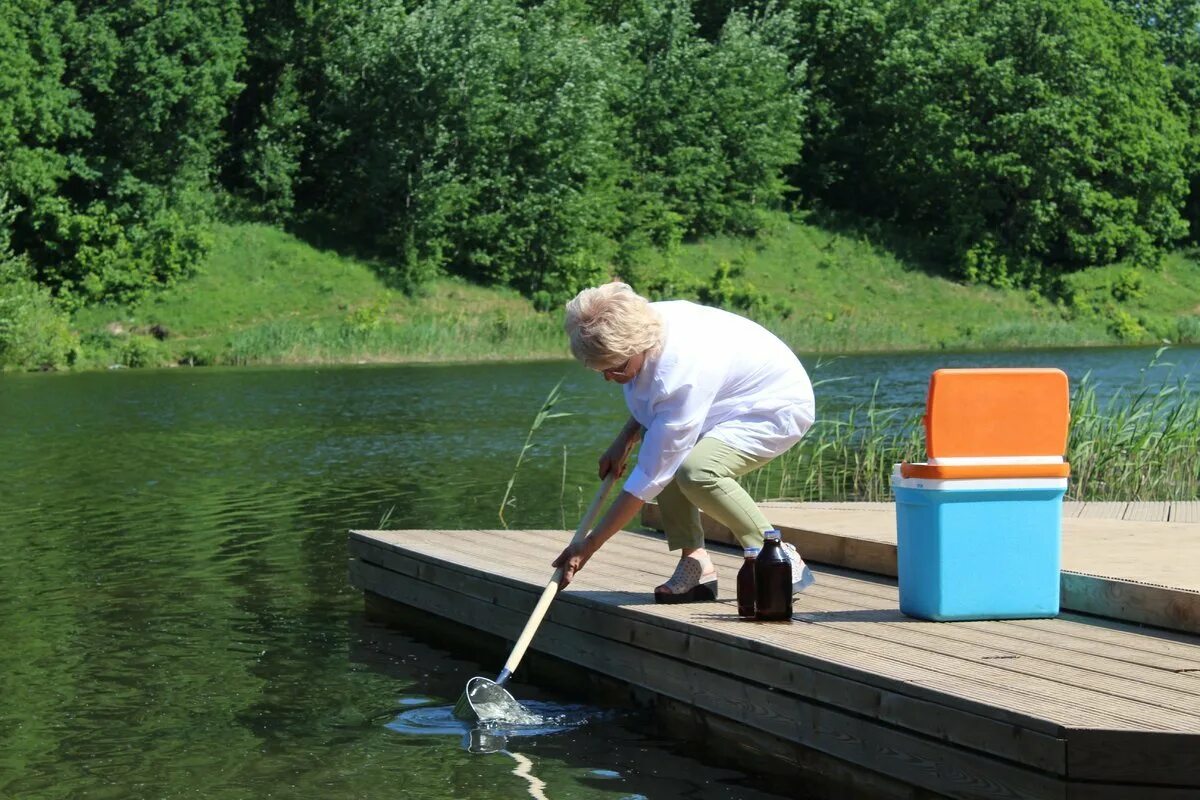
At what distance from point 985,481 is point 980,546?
0.23m

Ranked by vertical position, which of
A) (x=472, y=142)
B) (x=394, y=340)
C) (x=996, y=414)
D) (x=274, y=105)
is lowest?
(x=394, y=340)

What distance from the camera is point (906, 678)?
461cm

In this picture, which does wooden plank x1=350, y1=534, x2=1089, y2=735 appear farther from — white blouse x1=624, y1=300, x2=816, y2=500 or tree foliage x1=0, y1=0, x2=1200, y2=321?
tree foliage x1=0, y1=0, x2=1200, y2=321

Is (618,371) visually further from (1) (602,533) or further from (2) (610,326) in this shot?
(1) (602,533)

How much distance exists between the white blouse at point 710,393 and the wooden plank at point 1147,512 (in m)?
2.71

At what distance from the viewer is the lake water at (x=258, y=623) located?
17.8 feet

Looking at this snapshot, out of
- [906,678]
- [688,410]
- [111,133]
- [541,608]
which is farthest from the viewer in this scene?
[111,133]

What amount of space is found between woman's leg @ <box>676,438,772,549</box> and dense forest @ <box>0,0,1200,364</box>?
→ 98.7 feet

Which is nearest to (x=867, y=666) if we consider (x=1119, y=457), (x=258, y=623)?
(x=258, y=623)

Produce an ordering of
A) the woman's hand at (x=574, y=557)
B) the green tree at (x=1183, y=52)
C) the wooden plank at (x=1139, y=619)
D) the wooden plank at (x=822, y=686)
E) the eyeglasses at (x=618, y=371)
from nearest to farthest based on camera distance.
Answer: the wooden plank at (x=822, y=686) → the wooden plank at (x=1139, y=619) → the eyeglasses at (x=618, y=371) → the woman's hand at (x=574, y=557) → the green tree at (x=1183, y=52)

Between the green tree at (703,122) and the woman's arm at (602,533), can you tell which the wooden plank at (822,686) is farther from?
the green tree at (703,122)

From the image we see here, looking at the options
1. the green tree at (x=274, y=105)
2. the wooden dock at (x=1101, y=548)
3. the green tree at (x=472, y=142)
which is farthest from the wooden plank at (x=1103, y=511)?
the green tree at (x=274, y=105)

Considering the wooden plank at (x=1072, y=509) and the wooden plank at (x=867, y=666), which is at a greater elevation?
the wooden plank at (x=867, y=666)

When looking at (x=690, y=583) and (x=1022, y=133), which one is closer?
(x=690, y=583)
